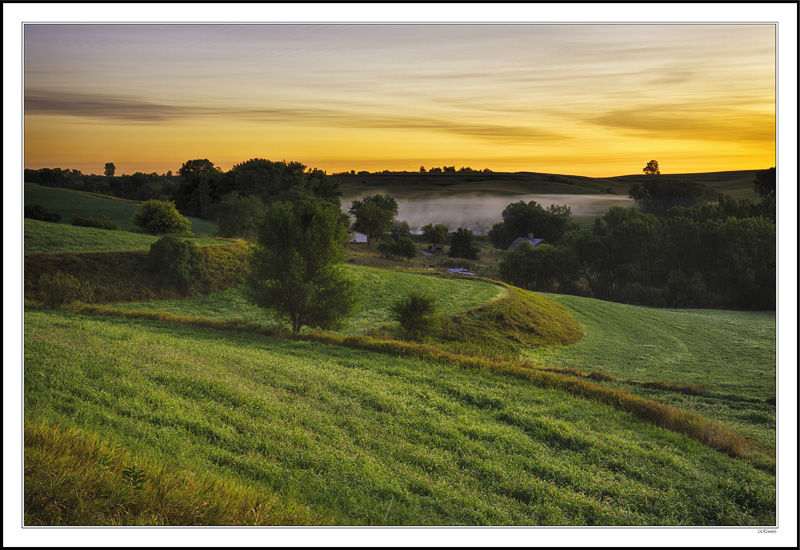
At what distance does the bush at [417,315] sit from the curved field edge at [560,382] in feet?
36.4

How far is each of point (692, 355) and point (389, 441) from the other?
35.8 meters

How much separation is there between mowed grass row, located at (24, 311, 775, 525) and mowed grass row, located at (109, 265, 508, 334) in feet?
43.1

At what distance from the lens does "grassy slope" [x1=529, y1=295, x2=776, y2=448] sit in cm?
1573

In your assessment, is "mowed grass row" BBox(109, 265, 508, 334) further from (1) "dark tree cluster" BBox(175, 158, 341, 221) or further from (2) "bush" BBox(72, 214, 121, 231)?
(1) "dark tree cluster" BBox(175, 158, 341, 221)

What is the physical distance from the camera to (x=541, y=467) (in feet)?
30.5

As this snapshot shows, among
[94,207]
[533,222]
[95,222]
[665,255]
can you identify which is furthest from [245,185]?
[665,255]

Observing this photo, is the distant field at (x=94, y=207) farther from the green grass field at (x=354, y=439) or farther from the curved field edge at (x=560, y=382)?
the green grass field at (x=354, y=439)

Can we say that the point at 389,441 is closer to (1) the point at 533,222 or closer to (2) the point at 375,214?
(2) the point at 375,214

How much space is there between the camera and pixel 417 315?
31.9 metres

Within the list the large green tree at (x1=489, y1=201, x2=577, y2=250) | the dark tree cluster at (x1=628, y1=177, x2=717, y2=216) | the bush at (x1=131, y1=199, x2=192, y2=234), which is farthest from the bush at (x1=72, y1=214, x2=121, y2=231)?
the large green tree at (x1=489, y1=201, x2=577, y2=250)

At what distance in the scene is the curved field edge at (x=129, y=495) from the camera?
5.81 m

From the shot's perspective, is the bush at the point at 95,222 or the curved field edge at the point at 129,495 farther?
the bush at the point at 95,222

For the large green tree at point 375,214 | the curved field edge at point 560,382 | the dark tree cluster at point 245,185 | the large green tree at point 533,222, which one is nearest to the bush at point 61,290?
the curved field edge at point 560,382

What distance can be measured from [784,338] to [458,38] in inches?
351
